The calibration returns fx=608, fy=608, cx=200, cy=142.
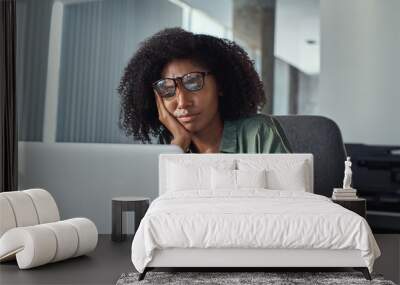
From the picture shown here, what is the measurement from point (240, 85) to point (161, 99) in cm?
82

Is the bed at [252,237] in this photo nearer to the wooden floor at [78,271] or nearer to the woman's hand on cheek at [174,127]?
the wooden floor at [78,271]

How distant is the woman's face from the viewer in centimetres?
617

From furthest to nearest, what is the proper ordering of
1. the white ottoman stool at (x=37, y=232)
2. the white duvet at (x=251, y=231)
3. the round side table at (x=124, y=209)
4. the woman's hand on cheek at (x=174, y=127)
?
the woman's hand on cheek at (x=174, y=127) < the round side table at (x=124, y=209) < the white ottoman stool at (x=37, y=232) < the white duvet at (x=251, y=231)

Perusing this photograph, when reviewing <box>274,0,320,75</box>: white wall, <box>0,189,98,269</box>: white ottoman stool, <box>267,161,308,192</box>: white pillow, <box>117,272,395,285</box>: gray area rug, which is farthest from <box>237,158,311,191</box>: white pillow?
<box>0,189,98,269</box>: white ottoman stool

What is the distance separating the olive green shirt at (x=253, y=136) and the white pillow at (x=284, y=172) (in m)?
0.38

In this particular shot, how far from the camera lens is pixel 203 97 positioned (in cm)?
618

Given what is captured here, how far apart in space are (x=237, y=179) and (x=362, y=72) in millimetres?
1797

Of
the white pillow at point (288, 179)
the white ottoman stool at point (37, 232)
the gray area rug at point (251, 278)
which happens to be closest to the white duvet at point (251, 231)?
the gray area rug at point (251, 278)

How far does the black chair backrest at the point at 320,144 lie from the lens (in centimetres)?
616

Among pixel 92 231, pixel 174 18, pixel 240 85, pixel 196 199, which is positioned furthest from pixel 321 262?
pixel 174 18

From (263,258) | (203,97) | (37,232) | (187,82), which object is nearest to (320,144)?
(203,97)

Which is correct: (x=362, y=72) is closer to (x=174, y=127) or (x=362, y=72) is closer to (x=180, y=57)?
(x=180, y=57)

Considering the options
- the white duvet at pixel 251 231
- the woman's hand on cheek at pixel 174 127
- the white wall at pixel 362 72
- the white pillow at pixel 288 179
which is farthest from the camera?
the woman's hand on cheek at pixel 174 127

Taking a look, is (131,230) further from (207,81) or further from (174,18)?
(174,18)
